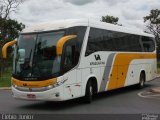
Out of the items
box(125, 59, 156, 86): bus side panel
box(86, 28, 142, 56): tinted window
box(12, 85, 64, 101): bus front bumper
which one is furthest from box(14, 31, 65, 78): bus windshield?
box(125, 59, 156, 86): bus side panel

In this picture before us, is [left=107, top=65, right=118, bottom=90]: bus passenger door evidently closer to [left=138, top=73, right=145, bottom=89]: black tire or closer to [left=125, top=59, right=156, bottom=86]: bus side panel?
[left=125, top=59, right=156, bottom=86]: bus side panel

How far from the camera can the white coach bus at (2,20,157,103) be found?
52.9 feet

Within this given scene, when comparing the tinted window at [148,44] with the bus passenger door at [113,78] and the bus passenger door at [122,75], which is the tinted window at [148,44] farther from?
the bus passenger door at [113,78]

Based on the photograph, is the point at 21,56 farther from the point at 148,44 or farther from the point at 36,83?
the point at 148,44

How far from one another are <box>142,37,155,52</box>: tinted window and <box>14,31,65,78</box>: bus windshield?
985 cm

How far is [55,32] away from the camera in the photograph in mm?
16984

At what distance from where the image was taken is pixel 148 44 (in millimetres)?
26688

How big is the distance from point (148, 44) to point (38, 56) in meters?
11.6

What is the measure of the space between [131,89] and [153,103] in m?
6.57

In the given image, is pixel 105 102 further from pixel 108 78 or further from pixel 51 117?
pixel 51 117

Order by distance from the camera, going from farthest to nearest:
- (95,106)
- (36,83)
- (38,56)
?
(95,106) < (38,56) < (36,83)

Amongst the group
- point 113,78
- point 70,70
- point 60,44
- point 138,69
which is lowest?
point 113,78

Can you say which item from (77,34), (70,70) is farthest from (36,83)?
(77,34)

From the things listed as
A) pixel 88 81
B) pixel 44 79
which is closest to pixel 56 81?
pixel 44 79
